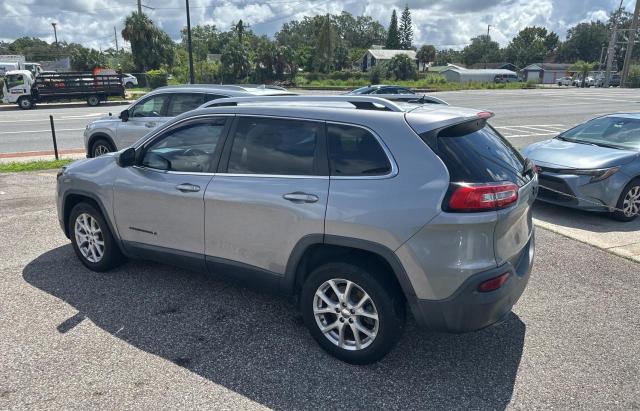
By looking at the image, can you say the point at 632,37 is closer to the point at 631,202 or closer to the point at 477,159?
the point at 631,202

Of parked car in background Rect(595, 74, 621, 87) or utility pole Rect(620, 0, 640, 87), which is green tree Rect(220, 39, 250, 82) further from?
parked car in background Rect(595, 74, 621, 87)

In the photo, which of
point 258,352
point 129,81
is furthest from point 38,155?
point 129,81

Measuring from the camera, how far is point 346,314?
323 cm

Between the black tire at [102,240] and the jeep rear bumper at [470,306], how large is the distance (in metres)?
2.94

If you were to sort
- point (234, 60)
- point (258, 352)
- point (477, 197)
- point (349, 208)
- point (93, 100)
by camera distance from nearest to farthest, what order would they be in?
1. point (477, 197)
2. point (349, 208)
3. point (258, 352)
4. point (93, 100)
5. point (234, 60)

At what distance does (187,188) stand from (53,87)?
26.3m

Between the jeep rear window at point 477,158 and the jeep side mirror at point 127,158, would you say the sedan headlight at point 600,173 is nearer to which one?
the jeep rear window at point 477,158

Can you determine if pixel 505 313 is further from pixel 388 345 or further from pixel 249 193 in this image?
pixel 249 193

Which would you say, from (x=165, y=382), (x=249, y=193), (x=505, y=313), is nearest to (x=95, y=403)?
(x=165, y=382)

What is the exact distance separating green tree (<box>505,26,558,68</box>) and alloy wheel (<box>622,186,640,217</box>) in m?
120

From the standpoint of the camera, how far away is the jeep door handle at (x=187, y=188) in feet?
12.3

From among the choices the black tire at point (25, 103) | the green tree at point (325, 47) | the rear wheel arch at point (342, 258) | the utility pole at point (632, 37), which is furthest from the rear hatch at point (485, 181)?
the green tree at point (325, 47)

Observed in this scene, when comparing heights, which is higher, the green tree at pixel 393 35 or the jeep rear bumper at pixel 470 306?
the green tree at pixel 393 35

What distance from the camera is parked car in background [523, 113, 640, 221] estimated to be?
6.30 meters
